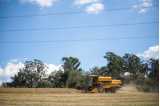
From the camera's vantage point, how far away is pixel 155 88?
10.6 feet

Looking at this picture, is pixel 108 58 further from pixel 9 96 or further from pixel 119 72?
pixel 9 96

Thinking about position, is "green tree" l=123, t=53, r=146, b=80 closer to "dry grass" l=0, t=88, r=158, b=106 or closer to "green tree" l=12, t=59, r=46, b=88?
"dry grass" l=0, t=88, r=158, b=106

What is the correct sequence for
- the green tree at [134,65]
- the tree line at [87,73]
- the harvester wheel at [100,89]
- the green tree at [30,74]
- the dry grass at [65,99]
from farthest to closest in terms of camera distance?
the harvester wheel at [100,89] → the green tree at [30,74] → the dry grass at [65,99] → the green tree at [134,65] → the tree line at [87,73]

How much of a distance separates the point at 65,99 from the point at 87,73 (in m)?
0.73

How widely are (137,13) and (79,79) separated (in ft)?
4.72

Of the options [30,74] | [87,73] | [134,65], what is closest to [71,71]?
[87,73]

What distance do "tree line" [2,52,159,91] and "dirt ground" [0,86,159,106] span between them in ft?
0.36

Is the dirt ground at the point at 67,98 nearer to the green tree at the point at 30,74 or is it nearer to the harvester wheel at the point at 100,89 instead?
the green tree at the point at 30,74

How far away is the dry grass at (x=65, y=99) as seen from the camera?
390 cm

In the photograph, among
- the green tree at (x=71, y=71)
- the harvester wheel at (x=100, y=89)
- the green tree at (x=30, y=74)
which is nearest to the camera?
the green tree at (x=71, y=71)

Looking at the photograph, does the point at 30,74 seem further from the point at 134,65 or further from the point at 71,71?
the point at 134,65

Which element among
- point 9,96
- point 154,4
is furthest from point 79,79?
point 154,4

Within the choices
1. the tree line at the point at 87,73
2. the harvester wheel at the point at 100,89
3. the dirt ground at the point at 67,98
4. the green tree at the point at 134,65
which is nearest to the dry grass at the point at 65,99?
the dirt ground at the point at 67,98

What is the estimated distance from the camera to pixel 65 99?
5.00 meters
